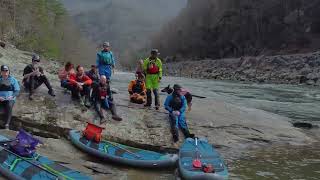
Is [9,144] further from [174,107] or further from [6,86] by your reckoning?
[174,107]

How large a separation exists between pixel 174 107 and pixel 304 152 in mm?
4040

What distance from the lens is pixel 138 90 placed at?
15.2 m

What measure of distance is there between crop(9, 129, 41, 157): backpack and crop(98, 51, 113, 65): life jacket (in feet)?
19.0

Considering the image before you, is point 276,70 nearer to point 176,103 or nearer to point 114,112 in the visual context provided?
point 176,103

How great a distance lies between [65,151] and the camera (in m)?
11.4

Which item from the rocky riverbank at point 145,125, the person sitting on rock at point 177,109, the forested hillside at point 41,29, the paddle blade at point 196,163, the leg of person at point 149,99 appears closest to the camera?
the paddle blade at point 196,163

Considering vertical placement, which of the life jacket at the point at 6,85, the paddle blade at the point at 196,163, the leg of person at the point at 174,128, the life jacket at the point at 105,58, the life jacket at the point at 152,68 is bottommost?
the paddle blade at the point at 196,163

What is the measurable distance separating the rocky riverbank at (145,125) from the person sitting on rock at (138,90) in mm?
327

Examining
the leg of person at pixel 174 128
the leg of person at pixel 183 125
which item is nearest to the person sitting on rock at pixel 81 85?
the leg of person at pixel 174 128

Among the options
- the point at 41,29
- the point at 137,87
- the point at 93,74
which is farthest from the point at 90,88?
A: the point at 41,29

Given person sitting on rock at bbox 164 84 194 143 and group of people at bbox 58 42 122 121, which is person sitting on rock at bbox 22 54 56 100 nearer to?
group of people at bbox 58 42 122 121

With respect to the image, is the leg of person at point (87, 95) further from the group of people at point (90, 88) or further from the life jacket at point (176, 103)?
the life jacket at point (176, 103)

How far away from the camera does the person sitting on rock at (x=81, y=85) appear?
13.7m

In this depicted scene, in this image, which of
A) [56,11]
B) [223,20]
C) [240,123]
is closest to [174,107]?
[240,123]
